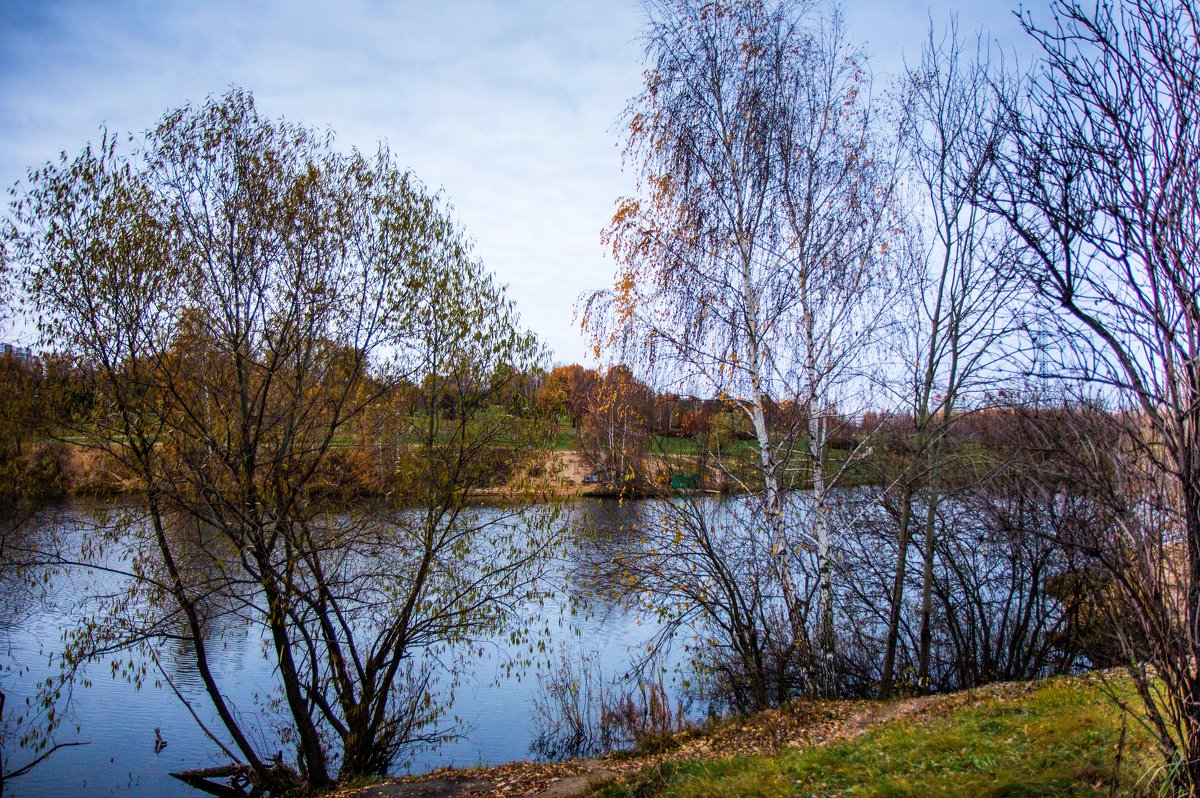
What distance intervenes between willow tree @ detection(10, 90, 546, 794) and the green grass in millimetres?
4307

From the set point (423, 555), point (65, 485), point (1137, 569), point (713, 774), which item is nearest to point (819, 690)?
point (713, 774)

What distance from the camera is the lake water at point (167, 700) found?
10.3 metres

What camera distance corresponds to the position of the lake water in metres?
10.3

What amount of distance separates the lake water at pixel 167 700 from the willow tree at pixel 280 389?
3.09 feet

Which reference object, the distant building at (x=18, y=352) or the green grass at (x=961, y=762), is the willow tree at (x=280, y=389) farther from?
the green grass at (x=961, y=762)

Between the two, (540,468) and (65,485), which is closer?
(65,485)

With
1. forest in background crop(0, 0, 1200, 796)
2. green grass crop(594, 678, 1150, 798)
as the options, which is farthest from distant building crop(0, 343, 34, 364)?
green grass crop(594, 678, 1150, 798)

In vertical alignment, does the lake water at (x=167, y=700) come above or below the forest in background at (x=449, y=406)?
below

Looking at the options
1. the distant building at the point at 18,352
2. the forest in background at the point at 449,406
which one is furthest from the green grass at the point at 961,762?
the distant building at the point at 18,352

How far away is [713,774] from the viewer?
699cm

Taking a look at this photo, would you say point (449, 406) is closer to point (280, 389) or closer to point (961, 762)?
point (280, 389)

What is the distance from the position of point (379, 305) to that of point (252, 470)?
8.76ft

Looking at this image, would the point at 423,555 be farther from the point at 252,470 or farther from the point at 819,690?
the point at 819,690

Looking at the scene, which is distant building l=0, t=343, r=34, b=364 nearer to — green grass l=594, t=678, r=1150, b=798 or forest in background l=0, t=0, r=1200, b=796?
forest in background l=0, t=0, r=1200, b=796
